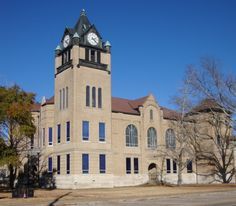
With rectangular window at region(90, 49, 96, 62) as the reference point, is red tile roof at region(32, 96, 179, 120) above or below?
below

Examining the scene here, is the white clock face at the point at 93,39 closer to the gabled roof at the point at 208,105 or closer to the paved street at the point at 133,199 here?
the gabled roof at the point at 208,105

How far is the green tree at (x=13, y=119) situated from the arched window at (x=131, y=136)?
17696 mm

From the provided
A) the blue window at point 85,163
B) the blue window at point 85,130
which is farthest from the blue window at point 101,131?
the blue window at point 85,163

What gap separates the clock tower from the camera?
4869 cm

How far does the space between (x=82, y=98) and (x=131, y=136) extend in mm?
10366

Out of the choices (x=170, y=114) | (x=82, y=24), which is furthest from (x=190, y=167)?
(x=82, y=24)

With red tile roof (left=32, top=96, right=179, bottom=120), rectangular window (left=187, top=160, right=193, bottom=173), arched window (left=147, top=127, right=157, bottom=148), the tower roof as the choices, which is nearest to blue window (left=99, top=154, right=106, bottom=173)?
red tile roof (left=32, top=96, right=179, bottom=120)

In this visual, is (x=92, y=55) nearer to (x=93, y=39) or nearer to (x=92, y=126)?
(x=93, y=39)

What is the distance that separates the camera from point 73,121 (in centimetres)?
4856

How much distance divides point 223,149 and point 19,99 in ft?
113

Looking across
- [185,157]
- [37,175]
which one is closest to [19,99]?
[37,175]

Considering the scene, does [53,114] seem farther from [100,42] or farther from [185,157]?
[185,157]

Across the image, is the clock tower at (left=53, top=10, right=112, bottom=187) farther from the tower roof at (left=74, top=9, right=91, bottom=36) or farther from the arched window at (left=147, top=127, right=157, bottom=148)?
the arched window at (left=147, top=127, right=157, bottom=148)

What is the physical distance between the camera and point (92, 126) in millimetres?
50125
